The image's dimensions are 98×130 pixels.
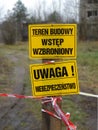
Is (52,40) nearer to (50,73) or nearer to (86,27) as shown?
(50,73)

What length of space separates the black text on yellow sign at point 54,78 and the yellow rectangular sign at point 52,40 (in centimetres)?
13

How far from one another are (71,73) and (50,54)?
35 centimetres

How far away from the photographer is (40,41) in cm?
538

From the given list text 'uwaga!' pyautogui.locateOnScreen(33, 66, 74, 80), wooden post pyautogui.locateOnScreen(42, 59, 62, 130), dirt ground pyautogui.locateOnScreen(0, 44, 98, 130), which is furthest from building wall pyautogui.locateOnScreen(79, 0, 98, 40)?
text 'uwaga!' pyautogui.locateOnScreen(33, 66, 74, 80)

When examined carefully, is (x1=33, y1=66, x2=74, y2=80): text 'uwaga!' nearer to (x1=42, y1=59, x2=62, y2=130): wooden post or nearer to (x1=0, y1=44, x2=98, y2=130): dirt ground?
(x1=42, y1=59, x2=62, y2=130): wooden post

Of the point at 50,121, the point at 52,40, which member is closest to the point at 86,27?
the point at 50,121

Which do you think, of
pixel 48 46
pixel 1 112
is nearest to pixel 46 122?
pixel 48 46

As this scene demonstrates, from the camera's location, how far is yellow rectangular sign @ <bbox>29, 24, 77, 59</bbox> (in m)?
5.36

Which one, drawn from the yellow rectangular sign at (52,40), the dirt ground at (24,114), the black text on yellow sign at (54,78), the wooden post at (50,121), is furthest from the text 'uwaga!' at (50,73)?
the dirt ground at (24,114)

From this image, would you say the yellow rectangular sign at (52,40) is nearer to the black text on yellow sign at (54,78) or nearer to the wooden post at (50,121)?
the black text on yellow sign at (54,78)

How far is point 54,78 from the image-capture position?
5441 mm

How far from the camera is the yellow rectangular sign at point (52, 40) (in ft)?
17.6

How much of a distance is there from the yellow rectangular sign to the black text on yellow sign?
0.44 feet

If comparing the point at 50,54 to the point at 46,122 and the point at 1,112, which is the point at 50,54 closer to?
the point at 46,122
